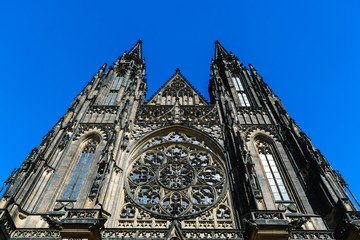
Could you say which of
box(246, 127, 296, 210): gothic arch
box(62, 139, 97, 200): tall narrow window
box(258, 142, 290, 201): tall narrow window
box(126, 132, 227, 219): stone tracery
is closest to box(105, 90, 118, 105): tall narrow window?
box(62, 139, 97, 200): tall narrow window

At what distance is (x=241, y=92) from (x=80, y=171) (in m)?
12.3

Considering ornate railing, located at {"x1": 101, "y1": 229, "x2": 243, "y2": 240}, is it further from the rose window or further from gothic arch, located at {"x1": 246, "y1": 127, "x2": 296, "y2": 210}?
gothic arch, located at {"x1": 246, "y1": 127, "x2": 296, "y2": 210}

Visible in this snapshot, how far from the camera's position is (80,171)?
14.1 metres

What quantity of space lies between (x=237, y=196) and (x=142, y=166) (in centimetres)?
469

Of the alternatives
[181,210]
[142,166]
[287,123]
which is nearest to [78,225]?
[181,210]

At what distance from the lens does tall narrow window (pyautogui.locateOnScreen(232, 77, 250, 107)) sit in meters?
20.0

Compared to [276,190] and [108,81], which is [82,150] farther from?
[276,190]

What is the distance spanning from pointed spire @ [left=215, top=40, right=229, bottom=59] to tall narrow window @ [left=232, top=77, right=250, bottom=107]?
4764 millimetres

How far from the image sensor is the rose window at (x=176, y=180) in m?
12.3

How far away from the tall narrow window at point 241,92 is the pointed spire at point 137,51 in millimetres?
9675

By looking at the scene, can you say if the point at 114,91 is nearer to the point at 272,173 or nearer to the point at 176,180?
the point at 176,180

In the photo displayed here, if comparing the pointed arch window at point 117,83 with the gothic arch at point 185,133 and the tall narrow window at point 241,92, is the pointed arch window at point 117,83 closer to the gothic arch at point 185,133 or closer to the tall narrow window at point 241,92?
the gothic arch at point 185,133

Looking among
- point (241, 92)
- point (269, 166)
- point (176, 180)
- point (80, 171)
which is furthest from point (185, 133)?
point (241, 92)

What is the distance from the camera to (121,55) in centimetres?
2714
